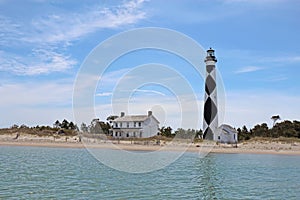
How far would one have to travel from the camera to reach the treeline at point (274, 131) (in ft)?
189

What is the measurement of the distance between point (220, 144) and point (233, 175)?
26.5 metres

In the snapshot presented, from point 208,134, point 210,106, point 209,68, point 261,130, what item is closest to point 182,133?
point 208,134

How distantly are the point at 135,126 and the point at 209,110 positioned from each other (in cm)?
1471

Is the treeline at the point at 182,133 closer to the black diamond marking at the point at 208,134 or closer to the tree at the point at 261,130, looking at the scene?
the black diamond marking at the point at 208,134

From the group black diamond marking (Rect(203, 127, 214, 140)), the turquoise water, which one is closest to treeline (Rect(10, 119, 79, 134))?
black diamond marking (Rect(203, 127, 214, 140))

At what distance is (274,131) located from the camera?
59.8m

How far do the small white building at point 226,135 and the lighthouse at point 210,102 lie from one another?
1500 millimetres

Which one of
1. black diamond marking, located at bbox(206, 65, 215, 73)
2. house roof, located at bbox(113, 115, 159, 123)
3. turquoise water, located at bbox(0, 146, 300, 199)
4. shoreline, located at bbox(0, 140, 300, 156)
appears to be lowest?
turquoise water, located at bbox(0, 146, 300, 199)

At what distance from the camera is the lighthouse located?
52594 mm

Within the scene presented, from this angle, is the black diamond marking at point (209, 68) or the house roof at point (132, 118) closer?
the black diamond marking at point (209, 68)

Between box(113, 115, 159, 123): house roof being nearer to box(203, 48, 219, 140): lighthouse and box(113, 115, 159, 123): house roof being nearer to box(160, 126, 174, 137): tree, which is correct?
box(160, 126, 174, 137): tree

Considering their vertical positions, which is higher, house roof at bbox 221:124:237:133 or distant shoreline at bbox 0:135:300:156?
house roof at bbox 221:124:237:133

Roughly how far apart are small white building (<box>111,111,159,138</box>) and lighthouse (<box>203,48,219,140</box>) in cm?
1130

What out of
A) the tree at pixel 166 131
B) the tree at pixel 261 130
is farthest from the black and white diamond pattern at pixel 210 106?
the tree at pixel 261 130
